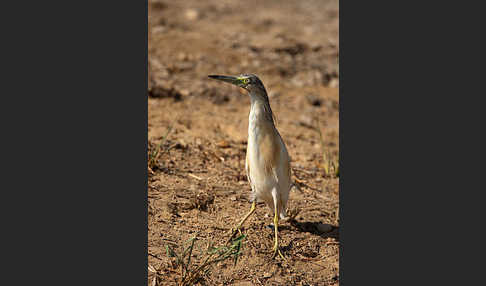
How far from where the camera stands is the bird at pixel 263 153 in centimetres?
410

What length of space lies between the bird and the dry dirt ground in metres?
0.29

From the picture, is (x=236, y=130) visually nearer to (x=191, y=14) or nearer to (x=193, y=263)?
(x=193, y=263)

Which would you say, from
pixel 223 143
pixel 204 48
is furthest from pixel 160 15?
pixel 223 143

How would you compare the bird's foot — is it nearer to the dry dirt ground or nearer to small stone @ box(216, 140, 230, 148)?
the dry dirt ground

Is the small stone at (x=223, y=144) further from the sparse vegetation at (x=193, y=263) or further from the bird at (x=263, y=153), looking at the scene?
the sparse vegetation at (x=193, y=263)

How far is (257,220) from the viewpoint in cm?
455

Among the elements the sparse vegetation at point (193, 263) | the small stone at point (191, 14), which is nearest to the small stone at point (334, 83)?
the small stone at point (191, 14)

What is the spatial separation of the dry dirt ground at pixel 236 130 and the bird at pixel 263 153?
29cm

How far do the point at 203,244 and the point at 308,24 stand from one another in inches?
273

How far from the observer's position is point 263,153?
13.7ft

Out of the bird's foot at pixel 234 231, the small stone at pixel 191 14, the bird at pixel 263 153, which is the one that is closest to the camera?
the bird at pixel 263 153

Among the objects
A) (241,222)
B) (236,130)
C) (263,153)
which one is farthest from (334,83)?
(241,222)

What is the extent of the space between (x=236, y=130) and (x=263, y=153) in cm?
212

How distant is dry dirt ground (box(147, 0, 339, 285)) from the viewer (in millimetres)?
4105
